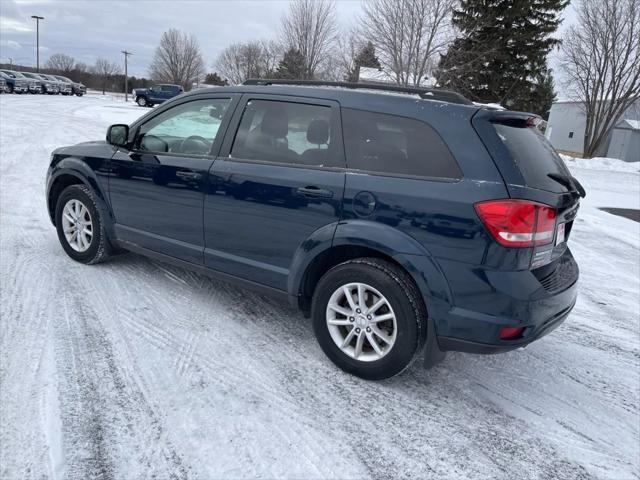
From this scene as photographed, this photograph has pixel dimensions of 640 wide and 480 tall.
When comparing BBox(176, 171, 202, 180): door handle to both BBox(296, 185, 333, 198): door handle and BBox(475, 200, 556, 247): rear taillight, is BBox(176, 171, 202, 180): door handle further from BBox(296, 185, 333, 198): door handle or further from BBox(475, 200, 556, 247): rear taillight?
BBox(475, 200, 556, 247): rear taillight

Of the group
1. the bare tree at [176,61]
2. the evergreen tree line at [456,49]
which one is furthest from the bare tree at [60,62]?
the evergreen tree line at [456,49]

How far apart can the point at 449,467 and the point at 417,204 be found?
137 centimetres

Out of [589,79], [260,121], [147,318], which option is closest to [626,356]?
[260,121]

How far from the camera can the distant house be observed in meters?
38.2

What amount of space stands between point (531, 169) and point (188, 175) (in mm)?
2408

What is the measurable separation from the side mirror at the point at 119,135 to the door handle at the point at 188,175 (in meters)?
0.85

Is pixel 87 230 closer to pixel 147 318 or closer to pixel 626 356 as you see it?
pixel 147 318

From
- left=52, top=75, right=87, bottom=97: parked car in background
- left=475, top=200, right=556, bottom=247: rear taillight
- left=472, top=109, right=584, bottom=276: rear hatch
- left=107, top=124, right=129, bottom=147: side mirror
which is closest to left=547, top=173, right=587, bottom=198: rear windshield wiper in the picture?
left=472, top=109, right=584, bottom=276: rear hatch

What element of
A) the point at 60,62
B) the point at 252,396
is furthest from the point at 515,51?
the point at 60,62

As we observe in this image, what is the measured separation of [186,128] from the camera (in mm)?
4035

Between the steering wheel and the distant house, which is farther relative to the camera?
the distant house

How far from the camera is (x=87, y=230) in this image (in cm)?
454

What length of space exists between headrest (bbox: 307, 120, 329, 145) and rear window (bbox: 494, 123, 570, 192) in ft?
3.46

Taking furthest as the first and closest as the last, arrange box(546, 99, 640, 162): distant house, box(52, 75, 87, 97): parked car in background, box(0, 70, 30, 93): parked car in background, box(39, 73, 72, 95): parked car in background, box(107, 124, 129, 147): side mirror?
box(52, 75, 87, 97): parked car in background
box(39, 73, 72, 95): parked car in background
box(546, 99, 640, 162): distant house
box(0, 70, 30, 93): parked car in background
box(107, 124, 129, 147): side mirror
